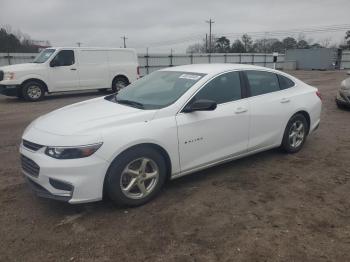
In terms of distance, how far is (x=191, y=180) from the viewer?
185 inches

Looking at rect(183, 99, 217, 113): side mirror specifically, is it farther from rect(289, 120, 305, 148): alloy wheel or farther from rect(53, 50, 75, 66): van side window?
rect(53, 50, 75, 66): van side window

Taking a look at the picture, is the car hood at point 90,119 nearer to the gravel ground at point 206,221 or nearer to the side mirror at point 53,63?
the gravel ground at point 206,221

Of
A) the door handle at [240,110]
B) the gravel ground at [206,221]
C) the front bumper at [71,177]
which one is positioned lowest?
the gravel ground at [206,221]

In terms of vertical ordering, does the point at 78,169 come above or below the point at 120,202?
above

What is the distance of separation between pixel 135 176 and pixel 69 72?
10934 millimetres

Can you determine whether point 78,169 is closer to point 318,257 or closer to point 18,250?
point 18,250

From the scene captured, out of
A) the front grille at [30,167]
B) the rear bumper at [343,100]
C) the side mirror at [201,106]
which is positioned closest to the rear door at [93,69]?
the rear bumper at [343,100]

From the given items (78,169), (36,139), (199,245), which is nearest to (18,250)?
(78,169)

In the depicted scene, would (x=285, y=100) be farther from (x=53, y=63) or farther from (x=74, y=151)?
(x=53, y=63)

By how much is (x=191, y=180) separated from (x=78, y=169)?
176 centimetres

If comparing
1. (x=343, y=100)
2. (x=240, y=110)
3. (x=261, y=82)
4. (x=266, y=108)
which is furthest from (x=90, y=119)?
(x=343, y=100)

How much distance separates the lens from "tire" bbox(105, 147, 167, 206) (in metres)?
3.63

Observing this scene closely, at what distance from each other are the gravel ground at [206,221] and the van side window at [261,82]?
3.68 feet

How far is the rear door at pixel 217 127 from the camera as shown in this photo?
13.7 ft
